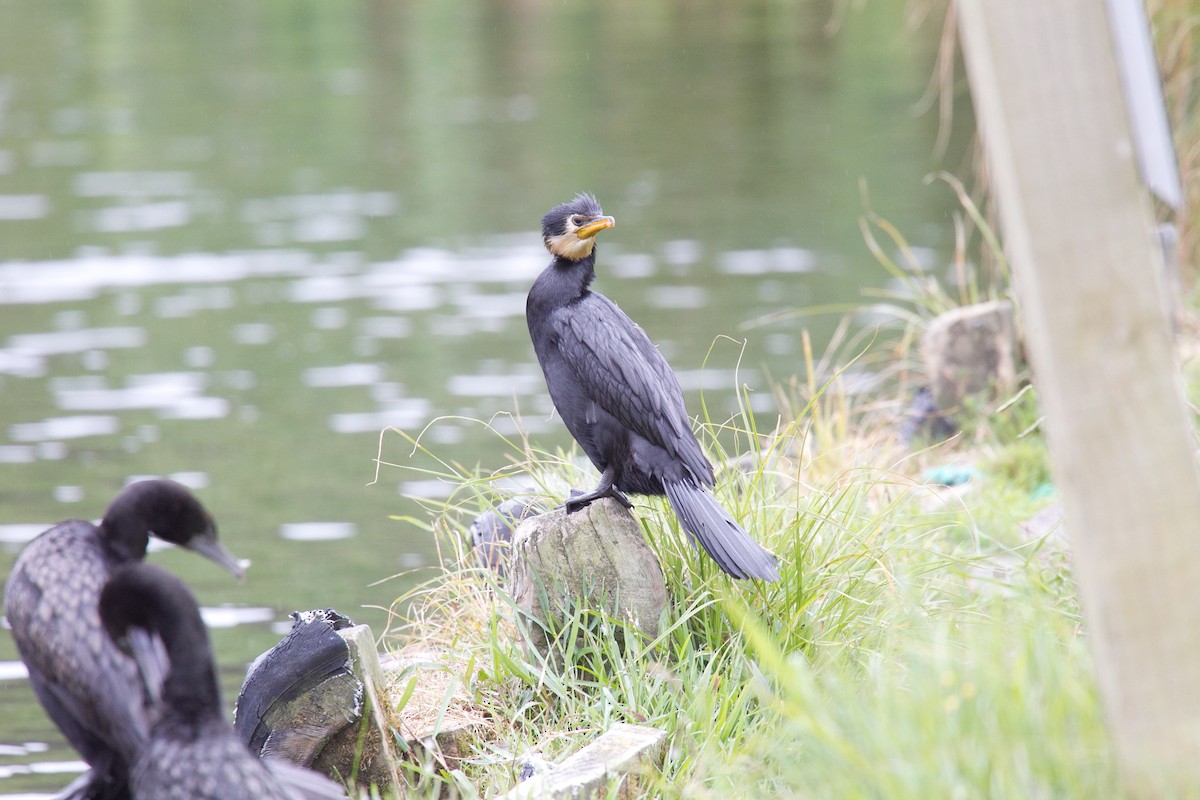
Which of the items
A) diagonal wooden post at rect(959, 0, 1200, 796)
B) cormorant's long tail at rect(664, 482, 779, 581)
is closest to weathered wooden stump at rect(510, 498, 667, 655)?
cormorant's long tail at rect(664, 482, 779, 581)

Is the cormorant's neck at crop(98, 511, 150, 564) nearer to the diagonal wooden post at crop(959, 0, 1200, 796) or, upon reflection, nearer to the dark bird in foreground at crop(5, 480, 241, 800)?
the dark bird in foreground at crop(5, 480, 241, 800)

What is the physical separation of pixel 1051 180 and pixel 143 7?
1110 inches

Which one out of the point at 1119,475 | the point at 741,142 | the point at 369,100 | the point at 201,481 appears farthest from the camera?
the point at 369,100

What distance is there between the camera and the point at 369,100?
20031mm

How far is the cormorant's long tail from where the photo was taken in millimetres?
3477

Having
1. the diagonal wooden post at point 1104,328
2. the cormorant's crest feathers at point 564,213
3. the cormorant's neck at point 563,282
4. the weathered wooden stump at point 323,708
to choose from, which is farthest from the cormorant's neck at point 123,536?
the diagonal wooden post at point 1104,328

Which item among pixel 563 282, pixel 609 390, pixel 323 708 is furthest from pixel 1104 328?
pixel 323 708

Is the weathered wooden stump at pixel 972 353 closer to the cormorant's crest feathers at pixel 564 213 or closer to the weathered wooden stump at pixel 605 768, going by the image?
the cormorant's crest feathers at pixel 564 213

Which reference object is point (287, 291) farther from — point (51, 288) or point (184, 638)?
point (184, 638)

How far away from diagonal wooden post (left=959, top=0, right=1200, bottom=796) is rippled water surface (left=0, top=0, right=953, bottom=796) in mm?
1832

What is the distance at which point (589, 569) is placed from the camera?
3.81m

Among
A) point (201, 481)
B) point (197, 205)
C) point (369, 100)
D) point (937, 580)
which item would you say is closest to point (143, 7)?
point (369, 100)

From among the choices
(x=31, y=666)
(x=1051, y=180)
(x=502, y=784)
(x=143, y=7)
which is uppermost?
(x=143, y=7)

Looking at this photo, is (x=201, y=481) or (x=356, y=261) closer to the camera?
(x=201, y=481)
